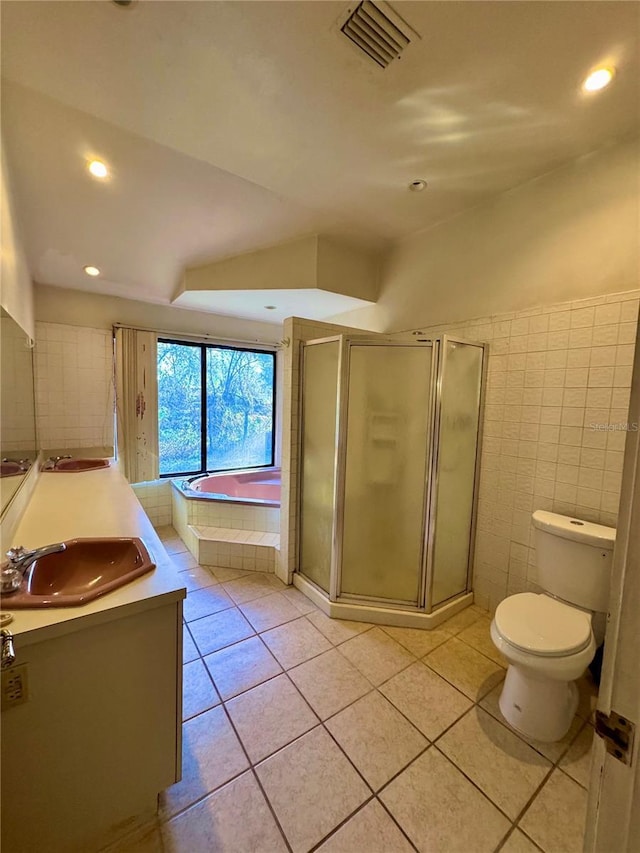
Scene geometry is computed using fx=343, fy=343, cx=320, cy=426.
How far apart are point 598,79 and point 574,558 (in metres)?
2.05

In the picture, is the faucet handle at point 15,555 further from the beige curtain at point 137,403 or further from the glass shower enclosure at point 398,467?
the beige curtain at point 137,403

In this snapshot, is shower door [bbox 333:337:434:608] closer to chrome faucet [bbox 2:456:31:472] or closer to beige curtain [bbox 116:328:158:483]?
→ chrome faucet [bbox 2:456:31:472]

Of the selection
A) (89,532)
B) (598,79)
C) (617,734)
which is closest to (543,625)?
(617,734)

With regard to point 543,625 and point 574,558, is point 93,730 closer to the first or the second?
point 543,625

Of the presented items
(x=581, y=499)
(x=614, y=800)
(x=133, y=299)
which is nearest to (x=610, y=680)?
(x=614, y=800)

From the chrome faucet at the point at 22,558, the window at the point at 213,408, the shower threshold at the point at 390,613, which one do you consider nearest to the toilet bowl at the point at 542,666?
the shower threshold at the point at 390,613

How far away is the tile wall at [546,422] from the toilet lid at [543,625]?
423mm

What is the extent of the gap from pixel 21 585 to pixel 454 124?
96.9 inches

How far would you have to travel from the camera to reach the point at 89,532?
1499mm

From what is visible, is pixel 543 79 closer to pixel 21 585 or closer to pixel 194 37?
pixel 194 37

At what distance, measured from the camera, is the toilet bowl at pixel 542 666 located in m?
1.40

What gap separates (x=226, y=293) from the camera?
2.89m

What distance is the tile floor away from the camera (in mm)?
1132

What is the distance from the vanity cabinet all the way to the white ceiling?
1889mm
